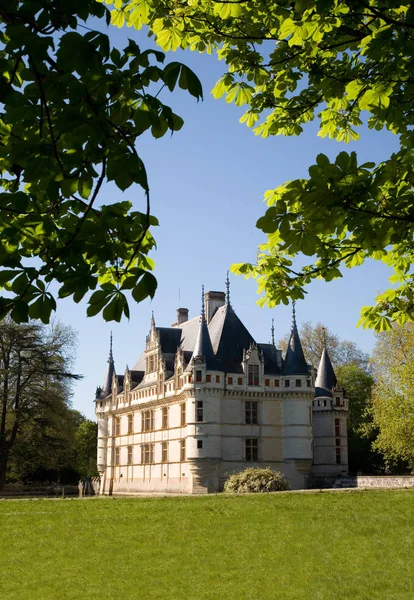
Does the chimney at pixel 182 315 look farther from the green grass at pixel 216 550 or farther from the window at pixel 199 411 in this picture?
the green grass at pixel 216 550

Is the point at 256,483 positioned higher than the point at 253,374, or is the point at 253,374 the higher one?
the point at 253,374

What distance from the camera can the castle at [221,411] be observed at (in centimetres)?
3481

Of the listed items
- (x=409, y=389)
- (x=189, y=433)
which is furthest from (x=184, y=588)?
(x=409, y=389)

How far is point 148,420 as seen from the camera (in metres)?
40.5

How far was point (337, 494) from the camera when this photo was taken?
22.2 m

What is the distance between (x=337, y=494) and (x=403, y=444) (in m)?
13.5

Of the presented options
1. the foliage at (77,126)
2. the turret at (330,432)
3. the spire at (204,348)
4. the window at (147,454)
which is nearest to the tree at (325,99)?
the foliage at (77,126)

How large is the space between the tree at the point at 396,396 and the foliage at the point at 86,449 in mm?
26207

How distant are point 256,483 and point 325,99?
22.8 metres

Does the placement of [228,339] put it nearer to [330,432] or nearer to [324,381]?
[324,381]

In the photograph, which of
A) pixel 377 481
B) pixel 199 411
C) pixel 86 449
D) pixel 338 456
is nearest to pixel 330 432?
pixel 338 456

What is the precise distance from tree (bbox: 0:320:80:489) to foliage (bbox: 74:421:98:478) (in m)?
16.6

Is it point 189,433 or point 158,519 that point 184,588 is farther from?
point 189,433

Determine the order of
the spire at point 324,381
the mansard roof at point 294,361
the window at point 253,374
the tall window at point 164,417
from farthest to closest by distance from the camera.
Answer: the spire at point 324,381 < the tall window at point 164,417 < the mansard roof at point 294,361 < the window at point 253,374
